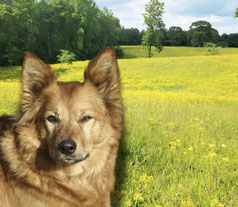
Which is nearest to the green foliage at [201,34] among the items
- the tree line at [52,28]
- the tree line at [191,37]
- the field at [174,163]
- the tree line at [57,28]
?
the tree line at [191,37]

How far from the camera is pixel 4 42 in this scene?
3738 cm

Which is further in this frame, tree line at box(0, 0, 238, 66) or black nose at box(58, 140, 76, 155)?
tree line at box(0, 0, 238, 66)

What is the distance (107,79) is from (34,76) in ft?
2.78

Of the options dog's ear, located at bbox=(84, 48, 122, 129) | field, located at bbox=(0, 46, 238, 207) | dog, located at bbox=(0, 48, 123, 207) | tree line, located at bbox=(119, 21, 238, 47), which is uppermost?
tree line, located at bbox=(119, 21, 238, 47)

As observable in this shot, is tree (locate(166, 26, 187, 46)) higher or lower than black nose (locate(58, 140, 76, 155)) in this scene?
higher

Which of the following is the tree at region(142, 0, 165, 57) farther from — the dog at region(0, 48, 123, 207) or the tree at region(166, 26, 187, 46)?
the dog at region(0, 48, 123, 207)

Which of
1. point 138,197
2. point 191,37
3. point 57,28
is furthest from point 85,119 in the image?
point 191,37

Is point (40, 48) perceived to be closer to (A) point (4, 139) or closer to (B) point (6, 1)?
(B) point (6, 1)

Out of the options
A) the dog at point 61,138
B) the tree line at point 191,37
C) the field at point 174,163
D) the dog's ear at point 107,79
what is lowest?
the field at point 174,163

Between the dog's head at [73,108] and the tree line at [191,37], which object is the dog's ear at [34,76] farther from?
the tree line at [191,37]

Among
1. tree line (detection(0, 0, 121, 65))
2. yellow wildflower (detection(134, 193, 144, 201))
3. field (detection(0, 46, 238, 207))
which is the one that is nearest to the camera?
yellow wildflower (detection(134, 193, 144, 201))

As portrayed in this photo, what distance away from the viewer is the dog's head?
2.47 meters

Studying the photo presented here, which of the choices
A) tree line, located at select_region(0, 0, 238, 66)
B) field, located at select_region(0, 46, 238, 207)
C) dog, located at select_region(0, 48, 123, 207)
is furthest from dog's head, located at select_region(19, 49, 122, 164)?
tree line, located at select_region(0, 0, 238, 66)

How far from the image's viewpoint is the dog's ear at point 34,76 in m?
2.49
